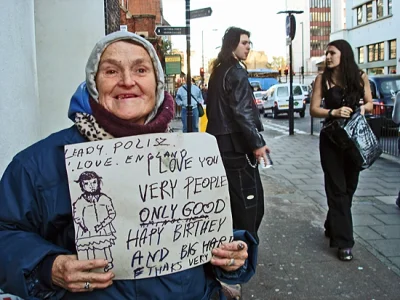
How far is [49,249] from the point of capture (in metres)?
1.55

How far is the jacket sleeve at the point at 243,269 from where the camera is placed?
1837mm

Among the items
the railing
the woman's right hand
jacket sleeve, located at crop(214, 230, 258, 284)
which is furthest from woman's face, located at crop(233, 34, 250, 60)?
the railing

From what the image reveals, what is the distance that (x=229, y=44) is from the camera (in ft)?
14.2

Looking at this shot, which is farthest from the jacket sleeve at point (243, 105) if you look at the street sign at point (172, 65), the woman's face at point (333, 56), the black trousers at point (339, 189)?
the street sign at point (172, 65)

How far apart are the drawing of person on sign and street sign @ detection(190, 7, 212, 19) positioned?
7.82 metres

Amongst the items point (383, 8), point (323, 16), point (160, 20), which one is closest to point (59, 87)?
point (160, 20)

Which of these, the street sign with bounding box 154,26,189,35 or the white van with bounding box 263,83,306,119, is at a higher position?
the street sign with bounding box 154,26,189,35

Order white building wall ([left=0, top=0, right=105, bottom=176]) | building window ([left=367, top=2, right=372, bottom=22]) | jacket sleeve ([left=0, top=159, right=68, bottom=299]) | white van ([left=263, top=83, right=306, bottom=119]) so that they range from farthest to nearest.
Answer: building window ([left=367, top=2, right=372, bottom=22]), white van ([left=263, top=83, right=306, bottom=119]), white building wall ([left=0, top=0, right=105, bottom=176]), jacket sleeve ([left=0, top=159, right=68, bottom=299])

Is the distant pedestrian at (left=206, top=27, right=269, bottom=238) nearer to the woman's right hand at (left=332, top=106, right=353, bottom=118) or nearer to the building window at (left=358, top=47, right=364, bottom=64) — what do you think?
the woman's right hand at (left=332, top=106, right=353, bottom=118)

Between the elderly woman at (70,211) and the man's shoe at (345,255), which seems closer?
the elderly woman at (70,211)

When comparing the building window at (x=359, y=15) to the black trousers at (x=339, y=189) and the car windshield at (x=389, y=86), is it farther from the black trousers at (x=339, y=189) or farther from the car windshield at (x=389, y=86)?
the black trousers at (x=339, y=189)

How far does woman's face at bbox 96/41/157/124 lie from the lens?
5.92ft

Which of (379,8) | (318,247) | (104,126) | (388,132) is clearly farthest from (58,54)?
(379,8)

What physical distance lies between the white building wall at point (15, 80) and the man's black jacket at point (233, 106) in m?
1.59
